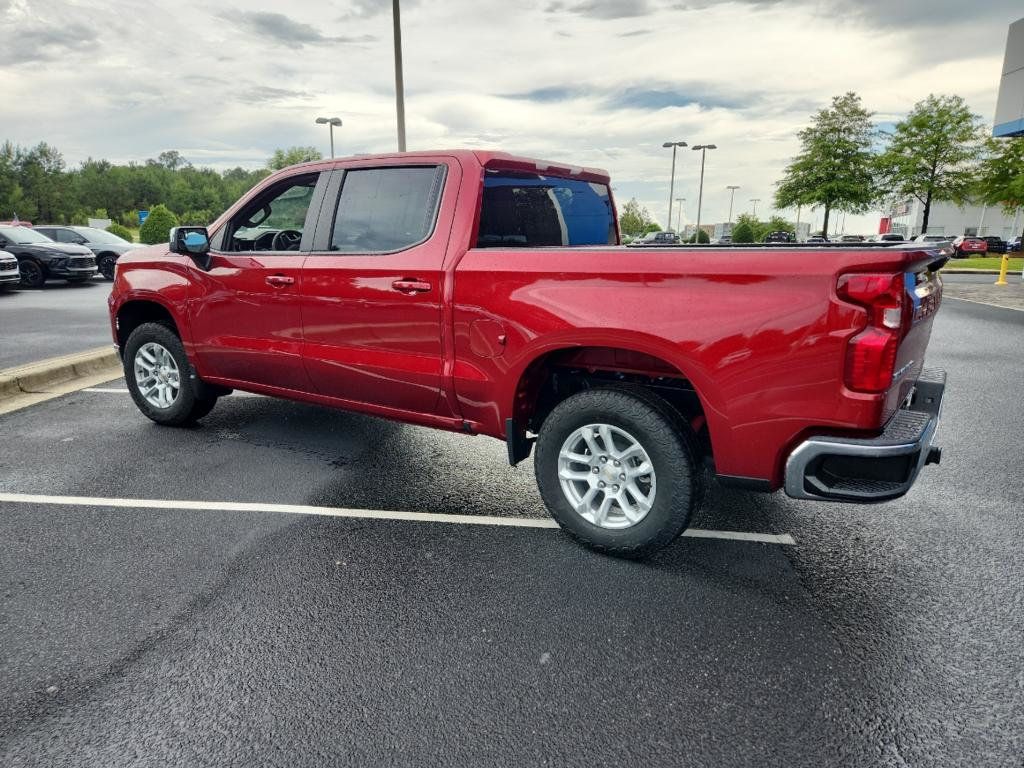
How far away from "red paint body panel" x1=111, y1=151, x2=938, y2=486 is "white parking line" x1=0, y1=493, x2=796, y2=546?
51cm

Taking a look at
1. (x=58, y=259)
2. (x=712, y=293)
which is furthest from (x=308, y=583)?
(x=58, y=259)

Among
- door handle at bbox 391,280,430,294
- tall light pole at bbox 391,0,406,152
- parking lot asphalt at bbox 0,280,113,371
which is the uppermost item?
tall light pole at bbox 391,0,406,152

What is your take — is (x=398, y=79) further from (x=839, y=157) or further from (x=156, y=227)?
(x=839, y=157)

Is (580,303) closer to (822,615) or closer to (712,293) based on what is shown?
(712,293)

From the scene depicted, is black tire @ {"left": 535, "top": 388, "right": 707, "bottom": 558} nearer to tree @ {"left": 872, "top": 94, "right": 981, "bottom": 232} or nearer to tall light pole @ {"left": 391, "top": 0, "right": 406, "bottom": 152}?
Result: tall light pole @ {"left": 391, "top": 0, "right": 406, "bottom": 152}

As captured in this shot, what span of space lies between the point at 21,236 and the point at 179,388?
54.9 feet

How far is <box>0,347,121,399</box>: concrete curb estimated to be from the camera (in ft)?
21.7

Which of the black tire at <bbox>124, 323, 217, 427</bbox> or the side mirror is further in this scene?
the black tire at <bbox>124, 323, 217, 427</bbox>

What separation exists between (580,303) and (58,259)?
1865 cm

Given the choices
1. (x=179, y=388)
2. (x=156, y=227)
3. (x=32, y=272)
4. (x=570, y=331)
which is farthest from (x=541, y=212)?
(x=156, y=227)

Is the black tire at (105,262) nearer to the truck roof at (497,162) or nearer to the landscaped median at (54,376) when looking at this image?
the landscaped median at (54,376)

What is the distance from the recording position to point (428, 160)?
3.97 metres

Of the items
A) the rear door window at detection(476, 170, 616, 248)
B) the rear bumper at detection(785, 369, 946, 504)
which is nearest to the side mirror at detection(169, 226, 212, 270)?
the rear door window at detection(476, 170, 616, 248)

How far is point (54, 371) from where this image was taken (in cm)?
713
